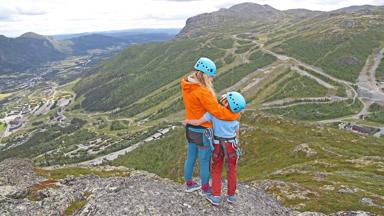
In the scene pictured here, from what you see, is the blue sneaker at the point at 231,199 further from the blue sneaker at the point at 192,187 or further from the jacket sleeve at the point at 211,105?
the jacket sleeve at the point at 211,105

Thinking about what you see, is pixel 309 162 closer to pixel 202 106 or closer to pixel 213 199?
pixel 213 199

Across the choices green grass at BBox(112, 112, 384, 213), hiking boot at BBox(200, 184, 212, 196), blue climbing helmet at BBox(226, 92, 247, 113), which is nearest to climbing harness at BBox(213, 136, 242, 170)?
blue climbing helmet at BBox(226, 92, 247, 113)

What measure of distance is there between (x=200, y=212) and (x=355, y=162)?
56543mm

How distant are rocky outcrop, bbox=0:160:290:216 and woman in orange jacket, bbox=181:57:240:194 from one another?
3.91 meters

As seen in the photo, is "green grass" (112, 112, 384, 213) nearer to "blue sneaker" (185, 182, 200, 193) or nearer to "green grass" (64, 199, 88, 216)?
"blue sneaker" (185, 182, 200, 193)

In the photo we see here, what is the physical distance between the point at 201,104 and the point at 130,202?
31.1ft

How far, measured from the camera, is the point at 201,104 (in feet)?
79.7

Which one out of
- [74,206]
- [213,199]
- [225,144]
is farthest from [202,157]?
[74,206]

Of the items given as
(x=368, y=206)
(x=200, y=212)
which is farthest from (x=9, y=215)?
(x=368, y=206)

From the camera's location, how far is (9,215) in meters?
31.2

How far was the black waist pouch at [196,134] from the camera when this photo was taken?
80.8ft

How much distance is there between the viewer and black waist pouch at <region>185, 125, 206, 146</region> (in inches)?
970

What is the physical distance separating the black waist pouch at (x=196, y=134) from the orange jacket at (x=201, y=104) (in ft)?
1.57

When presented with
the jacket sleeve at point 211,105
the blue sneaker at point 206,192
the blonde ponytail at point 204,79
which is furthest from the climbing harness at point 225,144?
the blue sneaker at point 206,192
